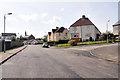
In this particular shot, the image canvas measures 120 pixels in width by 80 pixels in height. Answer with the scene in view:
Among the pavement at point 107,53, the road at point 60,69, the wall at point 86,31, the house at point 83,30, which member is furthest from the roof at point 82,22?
the road at point 60,69

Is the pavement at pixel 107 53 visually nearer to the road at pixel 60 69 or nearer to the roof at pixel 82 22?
the road at pixel 60 69

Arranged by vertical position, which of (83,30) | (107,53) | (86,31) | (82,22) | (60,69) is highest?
(82,22)

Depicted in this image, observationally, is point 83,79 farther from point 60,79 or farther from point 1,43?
point 1,43

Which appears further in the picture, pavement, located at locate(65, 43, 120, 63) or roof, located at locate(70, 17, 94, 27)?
roof, located at locate(70, 17, 94, 27)

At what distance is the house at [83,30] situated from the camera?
4881 centimetres

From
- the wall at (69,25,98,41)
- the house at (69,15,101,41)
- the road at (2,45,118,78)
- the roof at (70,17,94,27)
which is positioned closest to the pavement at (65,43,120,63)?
the road at (2,45,118,78)

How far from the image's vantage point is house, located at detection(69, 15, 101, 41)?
48.8 m

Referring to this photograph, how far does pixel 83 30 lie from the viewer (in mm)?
50188

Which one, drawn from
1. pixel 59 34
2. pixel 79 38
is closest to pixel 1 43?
pixel 79 38

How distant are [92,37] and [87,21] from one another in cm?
715

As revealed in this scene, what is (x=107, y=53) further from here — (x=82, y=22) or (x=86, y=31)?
(x=82, y=22)

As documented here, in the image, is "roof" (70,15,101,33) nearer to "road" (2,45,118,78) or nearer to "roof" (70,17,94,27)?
"roof" (70,17,94,27)

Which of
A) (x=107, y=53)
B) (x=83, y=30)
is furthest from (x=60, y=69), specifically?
(x=83, y=30)

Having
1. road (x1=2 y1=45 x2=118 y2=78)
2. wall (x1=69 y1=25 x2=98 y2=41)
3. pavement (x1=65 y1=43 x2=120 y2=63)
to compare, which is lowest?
road (x1=2 y1=45 x2=118 y2=78)
